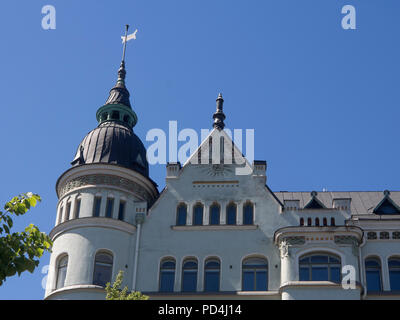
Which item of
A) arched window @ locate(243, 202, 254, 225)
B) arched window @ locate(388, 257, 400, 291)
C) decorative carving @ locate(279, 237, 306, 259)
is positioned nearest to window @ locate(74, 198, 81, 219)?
arched window @ locate(243, 202, 254, 225)

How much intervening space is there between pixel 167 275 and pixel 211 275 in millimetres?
2213

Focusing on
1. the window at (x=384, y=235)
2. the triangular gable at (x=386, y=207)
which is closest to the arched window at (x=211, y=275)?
the window at (x=384, y=235)

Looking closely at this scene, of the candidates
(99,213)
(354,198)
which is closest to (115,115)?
(99,213)

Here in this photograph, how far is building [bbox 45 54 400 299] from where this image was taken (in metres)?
36.7

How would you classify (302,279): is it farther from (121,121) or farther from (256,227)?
(121,121)

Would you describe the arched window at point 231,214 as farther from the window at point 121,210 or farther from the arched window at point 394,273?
the arched window at point 394,273

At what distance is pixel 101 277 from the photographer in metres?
37.5

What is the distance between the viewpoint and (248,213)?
39.3 metres

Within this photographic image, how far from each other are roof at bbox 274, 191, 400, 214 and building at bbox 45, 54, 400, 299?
0.49 meters

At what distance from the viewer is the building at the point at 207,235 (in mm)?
36688
